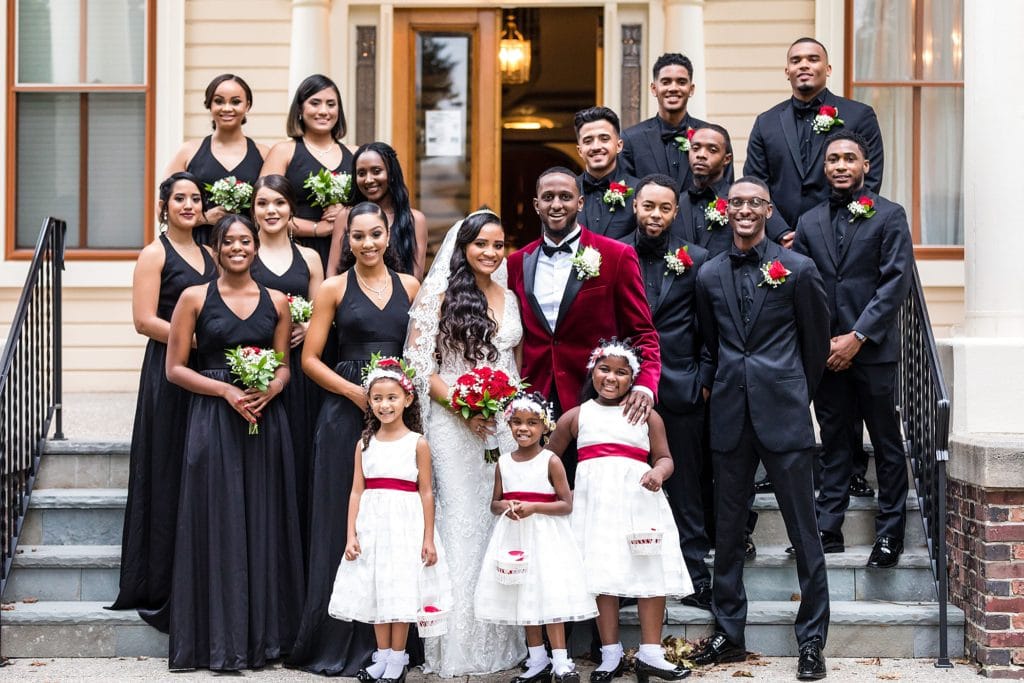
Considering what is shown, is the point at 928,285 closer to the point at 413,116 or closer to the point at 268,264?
the point at 413,116

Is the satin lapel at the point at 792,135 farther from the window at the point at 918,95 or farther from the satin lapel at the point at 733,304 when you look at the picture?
the window at the point at 918,95

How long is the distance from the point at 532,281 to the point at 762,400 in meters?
1.17

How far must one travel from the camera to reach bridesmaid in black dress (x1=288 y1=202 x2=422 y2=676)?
5.89 meters

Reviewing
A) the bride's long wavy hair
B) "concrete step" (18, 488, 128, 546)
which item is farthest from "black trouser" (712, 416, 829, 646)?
"concrete step" (18, 488, 128, 546)

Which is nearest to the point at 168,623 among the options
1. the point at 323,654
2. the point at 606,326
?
the point at 323,654

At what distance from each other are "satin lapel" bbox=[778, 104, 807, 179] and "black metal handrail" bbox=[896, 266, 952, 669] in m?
0.81

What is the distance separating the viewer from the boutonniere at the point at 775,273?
580 centimetres

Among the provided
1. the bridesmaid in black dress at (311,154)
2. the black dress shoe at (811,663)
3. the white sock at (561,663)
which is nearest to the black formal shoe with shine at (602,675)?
the white sock at (561,663)

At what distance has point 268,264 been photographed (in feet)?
20.8

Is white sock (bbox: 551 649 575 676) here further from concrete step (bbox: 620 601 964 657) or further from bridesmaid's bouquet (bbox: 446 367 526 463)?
bridesmaid's bouquet (bbox: 446 367 526 463)

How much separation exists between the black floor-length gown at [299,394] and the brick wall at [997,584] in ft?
10.4

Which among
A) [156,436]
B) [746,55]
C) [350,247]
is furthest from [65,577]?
[746,55]

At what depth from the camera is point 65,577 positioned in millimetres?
6527

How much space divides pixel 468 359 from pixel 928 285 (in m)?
4.85
